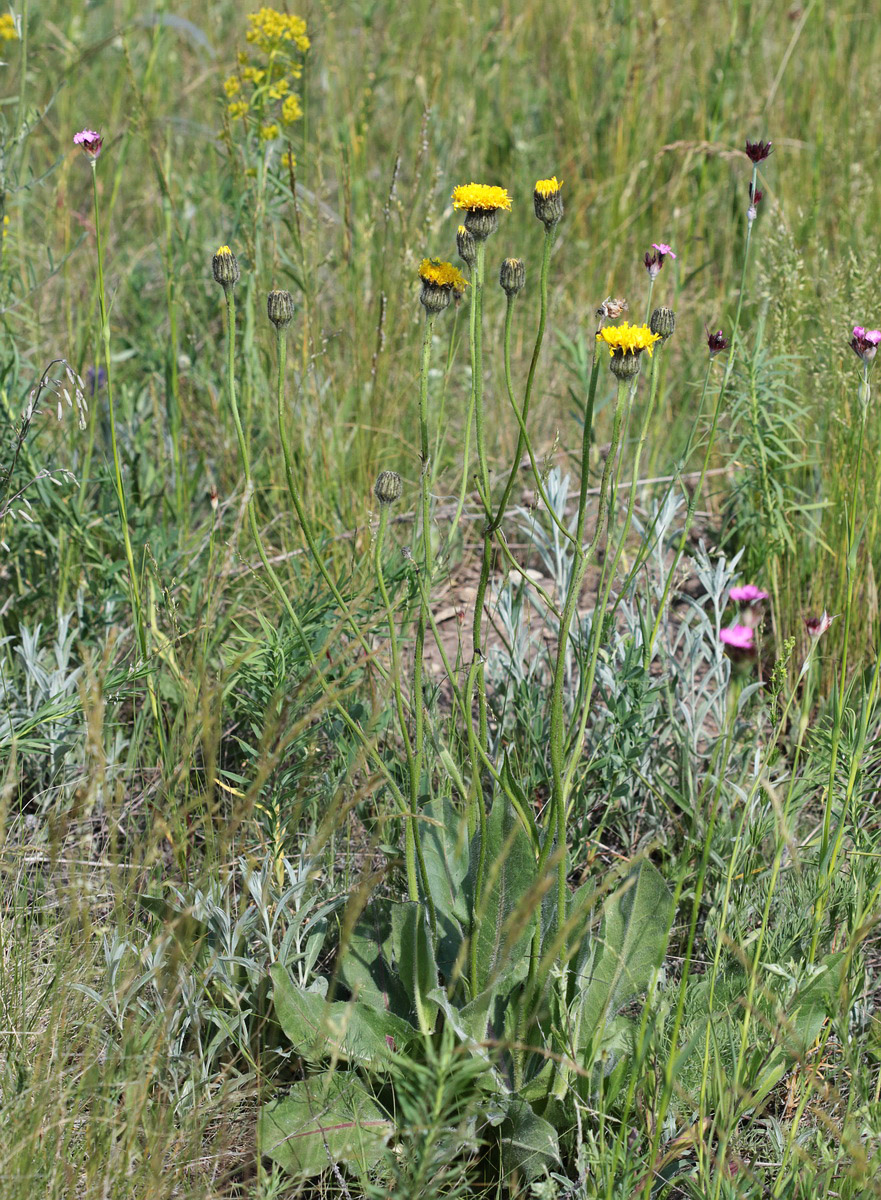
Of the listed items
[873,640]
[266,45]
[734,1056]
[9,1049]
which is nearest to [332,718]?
[9,1049]

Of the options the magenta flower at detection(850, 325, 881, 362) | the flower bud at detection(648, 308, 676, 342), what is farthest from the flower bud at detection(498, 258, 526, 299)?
the magenta flower at detection(850, 325, 881, 362)

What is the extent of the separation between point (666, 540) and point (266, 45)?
1544 millimetres

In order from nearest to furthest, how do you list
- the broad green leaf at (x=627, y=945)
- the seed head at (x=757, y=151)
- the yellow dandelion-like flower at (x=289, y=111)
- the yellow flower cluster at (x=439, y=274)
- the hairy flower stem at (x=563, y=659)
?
the hairy flower stem at (x=563, y=659) → the yellow flower cluster at (x=439, y=274) → the broad green leaf at (x=627, y=945) → the seed head at (x=757, y=151) → the yellow dandelion-like flower at (x=289, y=111)

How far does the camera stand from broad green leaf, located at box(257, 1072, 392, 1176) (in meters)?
1.39

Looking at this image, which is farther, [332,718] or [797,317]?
[797,317]

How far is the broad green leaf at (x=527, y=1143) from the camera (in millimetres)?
1390

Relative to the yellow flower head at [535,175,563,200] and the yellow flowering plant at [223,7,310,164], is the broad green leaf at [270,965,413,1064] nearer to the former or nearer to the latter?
the yellow flower head at [535,175,563,200]

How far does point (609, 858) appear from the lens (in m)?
2.00

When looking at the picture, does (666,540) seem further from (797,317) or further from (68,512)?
(68,512)

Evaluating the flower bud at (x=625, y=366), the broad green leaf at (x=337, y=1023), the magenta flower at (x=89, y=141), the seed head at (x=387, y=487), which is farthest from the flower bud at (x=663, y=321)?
the broad green leaf at (x=337, y=1023)

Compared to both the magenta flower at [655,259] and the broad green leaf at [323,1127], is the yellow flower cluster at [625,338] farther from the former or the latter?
the broad green leaf at [323,1127]

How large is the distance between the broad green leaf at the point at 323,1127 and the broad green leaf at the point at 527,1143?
0.17 m

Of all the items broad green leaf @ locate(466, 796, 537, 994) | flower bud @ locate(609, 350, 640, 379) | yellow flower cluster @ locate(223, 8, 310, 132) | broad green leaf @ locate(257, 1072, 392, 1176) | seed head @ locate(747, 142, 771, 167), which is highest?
yellow flower cluster @ locate(223, 8, 310, 132)

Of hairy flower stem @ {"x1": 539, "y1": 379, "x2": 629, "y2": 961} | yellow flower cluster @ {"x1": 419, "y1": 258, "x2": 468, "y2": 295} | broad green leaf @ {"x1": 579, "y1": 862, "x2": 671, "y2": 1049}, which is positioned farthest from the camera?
broad green leaf @ {"x1": 579, "y1": 862, "x2": 671, "y2": 1049}
